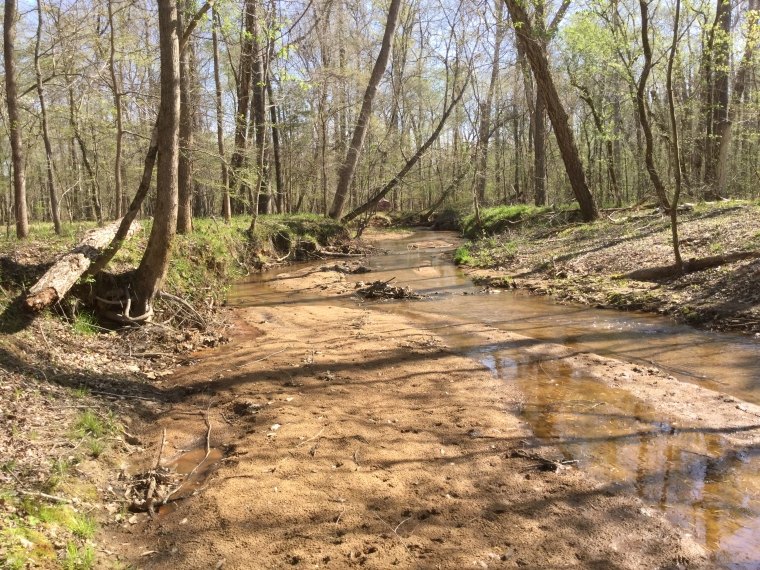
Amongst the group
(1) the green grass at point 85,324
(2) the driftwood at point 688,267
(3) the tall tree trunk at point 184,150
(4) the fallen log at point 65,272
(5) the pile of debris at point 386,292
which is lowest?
(5) the pile of debris at point 386,292

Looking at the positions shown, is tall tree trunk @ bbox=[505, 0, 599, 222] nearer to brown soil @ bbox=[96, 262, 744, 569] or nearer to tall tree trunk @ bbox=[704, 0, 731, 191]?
tall tree trunk @ bbox=[704, 0, 731, 191]

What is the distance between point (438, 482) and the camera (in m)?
3.91

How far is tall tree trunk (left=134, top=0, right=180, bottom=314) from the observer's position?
24.2 feet

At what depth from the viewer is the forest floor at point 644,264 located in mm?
8391

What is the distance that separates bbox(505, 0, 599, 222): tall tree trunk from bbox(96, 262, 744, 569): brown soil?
10999 millimetres

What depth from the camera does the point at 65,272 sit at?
271 inches

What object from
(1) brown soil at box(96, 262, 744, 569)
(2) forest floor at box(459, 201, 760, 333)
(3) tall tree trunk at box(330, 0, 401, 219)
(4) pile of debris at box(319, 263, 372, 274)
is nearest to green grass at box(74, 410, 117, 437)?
(1) brown soil at box(96, 262, 744, 569)

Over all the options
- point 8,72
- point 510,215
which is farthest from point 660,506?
point 510,215

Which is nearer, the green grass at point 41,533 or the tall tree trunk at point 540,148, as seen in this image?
the green grass at point 41,533

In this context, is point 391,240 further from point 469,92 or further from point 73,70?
point 73,70

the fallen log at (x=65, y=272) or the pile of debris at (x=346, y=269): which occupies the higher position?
the fallen log at (x=65, y=272)

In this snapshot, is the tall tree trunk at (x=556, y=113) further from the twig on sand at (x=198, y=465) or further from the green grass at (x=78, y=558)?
the green grass at (x=78, y=558)

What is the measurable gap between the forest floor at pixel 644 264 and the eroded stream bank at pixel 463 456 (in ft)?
4.69

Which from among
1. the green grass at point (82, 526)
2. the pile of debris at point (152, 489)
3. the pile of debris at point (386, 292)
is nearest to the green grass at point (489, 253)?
the pile of debris at point (386, 292)
